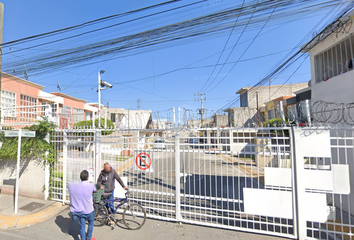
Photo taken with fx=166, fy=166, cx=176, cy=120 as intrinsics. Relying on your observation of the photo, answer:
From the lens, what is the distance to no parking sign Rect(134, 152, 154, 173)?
4.15 metres

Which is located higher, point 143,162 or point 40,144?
point 40,144

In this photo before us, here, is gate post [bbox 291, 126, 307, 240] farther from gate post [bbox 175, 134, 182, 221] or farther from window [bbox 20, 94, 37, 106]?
window [bbox 20, 94, 37, 106]

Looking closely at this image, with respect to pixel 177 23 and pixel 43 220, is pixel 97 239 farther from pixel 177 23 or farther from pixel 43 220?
pixel 177 23

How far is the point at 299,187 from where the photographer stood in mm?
3152

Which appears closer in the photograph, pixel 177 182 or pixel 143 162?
pixel 177 182

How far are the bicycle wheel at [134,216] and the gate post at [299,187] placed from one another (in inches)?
121

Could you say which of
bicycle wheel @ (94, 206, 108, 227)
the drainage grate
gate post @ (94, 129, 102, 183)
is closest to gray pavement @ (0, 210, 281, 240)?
bicycle wheel @ (94, 206, 108, 227)

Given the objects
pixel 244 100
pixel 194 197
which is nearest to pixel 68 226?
pixel 194 197

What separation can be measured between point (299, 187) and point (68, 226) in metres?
4.95

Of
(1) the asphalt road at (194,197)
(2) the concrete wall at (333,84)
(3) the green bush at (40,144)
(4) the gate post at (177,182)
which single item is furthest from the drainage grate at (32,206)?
(2) the concrete wall at (333,84)

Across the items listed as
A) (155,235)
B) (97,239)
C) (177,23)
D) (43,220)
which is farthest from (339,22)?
(43,220)

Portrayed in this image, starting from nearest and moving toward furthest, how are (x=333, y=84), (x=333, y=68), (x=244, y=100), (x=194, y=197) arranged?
(x=194, y=197) → (x=333, y=84) → (x=333, y=68) → (x=244, y=100)

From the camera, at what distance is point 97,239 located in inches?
130

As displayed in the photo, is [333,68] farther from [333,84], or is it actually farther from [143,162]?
[143,162]
